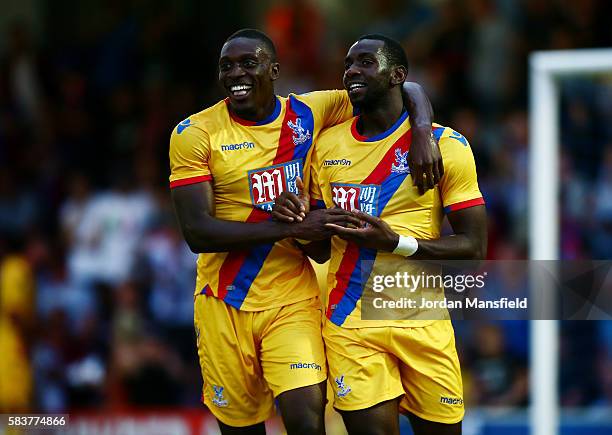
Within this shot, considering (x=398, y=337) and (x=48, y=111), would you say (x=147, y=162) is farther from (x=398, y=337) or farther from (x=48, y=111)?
(x=398, y=337)

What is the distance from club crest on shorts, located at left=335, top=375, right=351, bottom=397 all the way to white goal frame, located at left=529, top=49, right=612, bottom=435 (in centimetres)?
323

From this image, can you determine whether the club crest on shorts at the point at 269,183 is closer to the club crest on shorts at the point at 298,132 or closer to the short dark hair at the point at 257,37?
the club crest on shorts at the point at 298,132

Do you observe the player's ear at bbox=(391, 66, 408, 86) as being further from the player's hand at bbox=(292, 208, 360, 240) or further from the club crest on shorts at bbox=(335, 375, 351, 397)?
the club crest on shorts at bbox=(335, 375, 351, 397)

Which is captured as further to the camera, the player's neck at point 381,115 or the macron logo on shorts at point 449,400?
the player's neck at point 381,115

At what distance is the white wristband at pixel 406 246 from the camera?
655 cm

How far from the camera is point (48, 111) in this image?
15453 mm

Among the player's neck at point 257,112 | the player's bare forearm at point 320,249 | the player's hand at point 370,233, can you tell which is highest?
the player's neck at point 257,112

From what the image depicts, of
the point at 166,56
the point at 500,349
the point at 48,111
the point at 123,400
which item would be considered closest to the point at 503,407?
the point at 500,349

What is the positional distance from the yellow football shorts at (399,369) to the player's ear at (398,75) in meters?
1.32

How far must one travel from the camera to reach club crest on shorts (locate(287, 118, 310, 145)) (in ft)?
23.2

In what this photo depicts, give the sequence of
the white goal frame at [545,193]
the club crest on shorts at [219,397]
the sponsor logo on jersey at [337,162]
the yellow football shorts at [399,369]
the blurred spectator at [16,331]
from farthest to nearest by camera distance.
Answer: the blurred spectator at [16,331] → the white goal frame at [545,193] → the club crest on shorts at [219,397] → the sponsor logo on jersey at [337,162] → the yellow football shorts at [399,369]

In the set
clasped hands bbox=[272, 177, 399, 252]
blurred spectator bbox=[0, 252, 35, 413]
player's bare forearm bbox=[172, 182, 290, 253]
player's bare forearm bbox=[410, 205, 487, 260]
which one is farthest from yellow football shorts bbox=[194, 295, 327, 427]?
blurred spectator bbox=[0, 252, 35, 413]

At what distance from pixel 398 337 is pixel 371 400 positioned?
36cm

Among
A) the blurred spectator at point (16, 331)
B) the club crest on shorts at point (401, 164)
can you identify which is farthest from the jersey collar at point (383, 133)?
the blurred spectator at point (16, 331)
